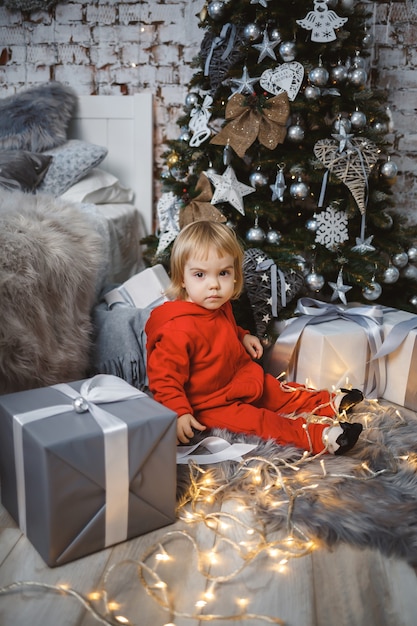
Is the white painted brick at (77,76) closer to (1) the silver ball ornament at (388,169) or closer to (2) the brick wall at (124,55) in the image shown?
(2) the brick wall at (124,55)

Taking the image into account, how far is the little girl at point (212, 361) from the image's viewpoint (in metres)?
1.43

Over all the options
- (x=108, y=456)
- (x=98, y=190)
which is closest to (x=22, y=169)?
(x=98, y=190)

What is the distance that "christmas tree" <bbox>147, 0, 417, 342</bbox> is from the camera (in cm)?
183

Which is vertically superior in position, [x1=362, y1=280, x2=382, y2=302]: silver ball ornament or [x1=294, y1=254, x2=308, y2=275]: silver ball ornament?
[x1=294, y1=254, x2=308, y2=275]: silver ball ornament

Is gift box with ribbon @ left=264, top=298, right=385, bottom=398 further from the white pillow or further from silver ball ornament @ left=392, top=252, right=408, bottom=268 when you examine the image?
the white pillow

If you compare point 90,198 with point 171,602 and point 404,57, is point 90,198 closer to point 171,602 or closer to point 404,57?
point 404,57

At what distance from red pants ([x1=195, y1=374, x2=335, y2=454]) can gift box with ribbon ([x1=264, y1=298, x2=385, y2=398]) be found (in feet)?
0.38

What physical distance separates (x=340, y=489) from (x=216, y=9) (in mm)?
1585

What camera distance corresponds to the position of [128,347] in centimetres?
181

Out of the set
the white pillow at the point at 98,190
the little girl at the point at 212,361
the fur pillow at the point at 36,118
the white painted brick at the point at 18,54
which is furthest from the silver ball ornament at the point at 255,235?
the white painted brick at the point at 18,54

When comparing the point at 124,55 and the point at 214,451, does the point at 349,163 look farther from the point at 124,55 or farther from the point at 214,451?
the point at 124,55

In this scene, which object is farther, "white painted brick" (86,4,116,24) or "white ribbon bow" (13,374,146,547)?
"white painted brick" (86,4,116,24)

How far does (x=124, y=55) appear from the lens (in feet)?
8.77

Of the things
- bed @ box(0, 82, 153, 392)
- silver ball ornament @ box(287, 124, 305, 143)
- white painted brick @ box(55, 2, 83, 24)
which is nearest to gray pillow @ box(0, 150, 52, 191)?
bed @ box(0, 82, 153, 392)
